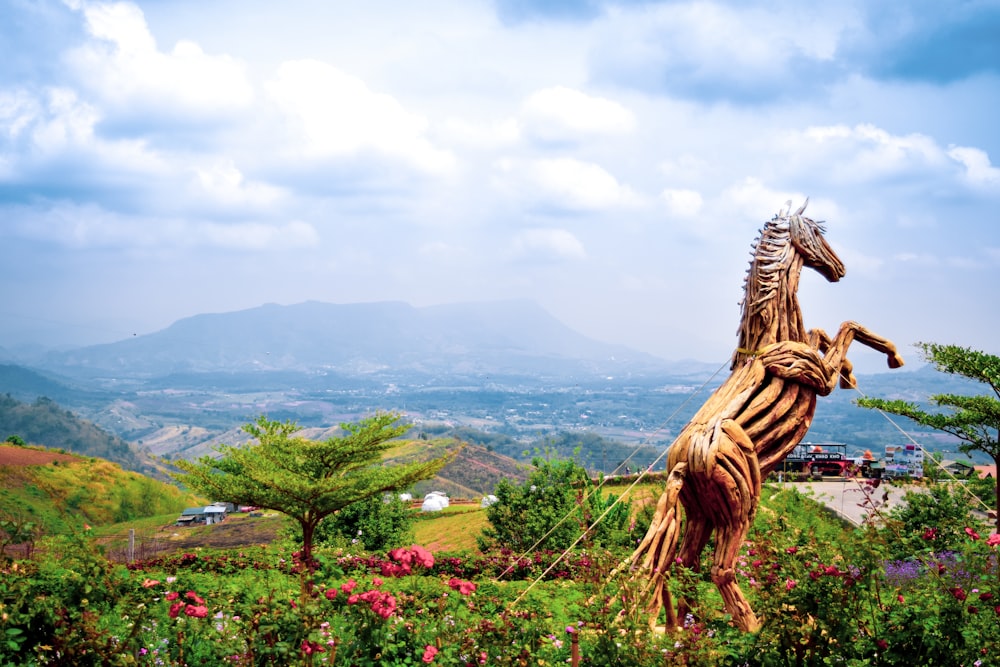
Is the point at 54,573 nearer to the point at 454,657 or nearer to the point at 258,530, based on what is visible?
the point at 454,657

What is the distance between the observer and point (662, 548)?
20.0ft

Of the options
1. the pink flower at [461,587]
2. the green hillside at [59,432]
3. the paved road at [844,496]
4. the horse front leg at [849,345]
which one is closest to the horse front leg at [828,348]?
the horse front leg at [849,345]

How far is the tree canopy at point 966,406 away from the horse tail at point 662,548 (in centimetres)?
421

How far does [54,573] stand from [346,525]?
7783mm

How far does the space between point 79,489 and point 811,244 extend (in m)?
23.3

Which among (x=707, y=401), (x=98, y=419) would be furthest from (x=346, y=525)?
(x=98, y=419)

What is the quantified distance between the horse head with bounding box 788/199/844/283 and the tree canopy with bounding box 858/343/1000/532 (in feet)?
9.26

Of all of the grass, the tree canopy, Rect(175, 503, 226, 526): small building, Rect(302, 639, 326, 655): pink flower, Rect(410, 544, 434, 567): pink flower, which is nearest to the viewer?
Rect(302, 639, 326, 655): pink flower

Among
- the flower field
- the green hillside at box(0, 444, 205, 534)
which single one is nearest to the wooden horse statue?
the flower field

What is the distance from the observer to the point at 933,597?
478cm

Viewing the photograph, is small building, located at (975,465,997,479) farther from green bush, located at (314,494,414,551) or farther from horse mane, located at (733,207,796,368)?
green bush, located at (314,494,414,551)

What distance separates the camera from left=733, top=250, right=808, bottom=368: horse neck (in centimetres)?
682

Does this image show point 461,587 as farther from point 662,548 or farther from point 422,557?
point 662,548

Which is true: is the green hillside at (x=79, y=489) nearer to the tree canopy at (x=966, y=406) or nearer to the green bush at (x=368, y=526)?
the green bush at (x=368, y=526)
